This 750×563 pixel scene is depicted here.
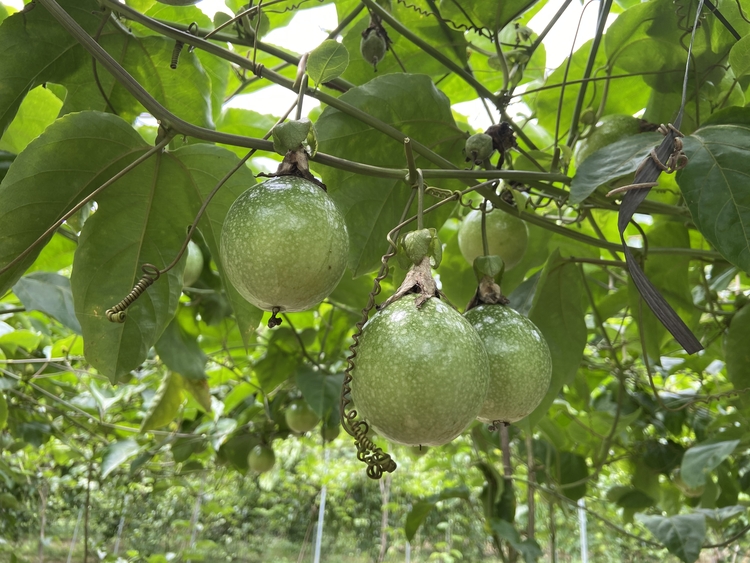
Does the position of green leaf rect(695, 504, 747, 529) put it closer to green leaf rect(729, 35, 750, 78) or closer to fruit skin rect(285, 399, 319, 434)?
fruit skin rect(285, 399, 319, 434)

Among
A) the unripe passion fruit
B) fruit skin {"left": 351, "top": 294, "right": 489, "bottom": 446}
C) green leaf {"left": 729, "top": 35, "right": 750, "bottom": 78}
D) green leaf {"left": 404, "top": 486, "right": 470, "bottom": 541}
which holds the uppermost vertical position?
the unripe passion fruit

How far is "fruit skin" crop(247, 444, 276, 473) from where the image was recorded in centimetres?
242

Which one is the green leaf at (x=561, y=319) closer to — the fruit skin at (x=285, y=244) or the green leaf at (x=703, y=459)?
the fruit skin at (x=285, y=244)

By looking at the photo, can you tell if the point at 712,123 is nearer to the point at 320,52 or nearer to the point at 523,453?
the point at 320,52

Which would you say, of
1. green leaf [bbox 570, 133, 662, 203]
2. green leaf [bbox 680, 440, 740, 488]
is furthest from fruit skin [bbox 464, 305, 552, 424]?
green leaf [bbox 680, 440, 740, 488]

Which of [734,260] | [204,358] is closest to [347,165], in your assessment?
[734,260]

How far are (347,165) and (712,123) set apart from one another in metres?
0.50

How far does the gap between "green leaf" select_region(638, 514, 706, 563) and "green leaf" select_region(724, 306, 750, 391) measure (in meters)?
0.60

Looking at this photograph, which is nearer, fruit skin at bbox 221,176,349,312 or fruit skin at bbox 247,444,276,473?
fruit skin at bbox 221,176,349,312

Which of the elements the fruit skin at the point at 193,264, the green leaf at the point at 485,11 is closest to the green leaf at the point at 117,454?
the fruit skin at the point at 193,264

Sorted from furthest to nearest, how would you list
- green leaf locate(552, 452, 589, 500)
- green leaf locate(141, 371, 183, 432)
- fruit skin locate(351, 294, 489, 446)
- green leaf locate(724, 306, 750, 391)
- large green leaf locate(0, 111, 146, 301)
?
green leaf locate(552, 452, 589, 500)
green leaf locate(141, 371, 183, 432)
green leaf locate(724, 306, 750, 391)
large green leaf locate(0, 111, 146, 301)
fruit skin locate(351, 294, 489, 446)

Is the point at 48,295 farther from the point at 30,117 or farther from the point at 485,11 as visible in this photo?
→ the point at 485,11

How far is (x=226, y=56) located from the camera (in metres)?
0.81

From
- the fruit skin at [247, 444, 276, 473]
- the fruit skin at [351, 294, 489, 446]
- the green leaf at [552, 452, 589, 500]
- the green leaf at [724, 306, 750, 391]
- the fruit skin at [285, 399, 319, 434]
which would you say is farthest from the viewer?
the fruit skin at [247, 444, 276, 473]
